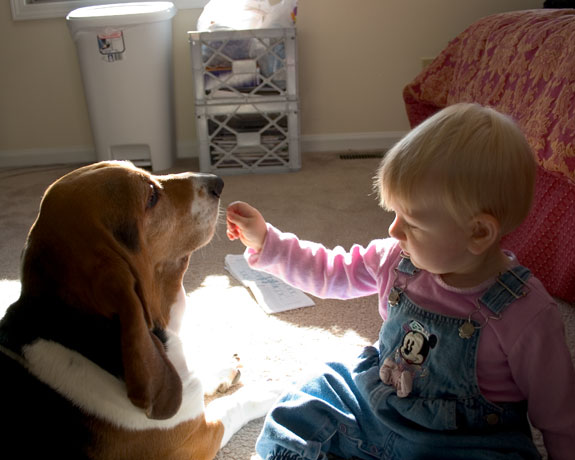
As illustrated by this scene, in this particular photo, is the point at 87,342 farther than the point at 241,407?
No

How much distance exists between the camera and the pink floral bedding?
1600 mm

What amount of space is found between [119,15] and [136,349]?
2460mm

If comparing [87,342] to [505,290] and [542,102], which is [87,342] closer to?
[505,290]

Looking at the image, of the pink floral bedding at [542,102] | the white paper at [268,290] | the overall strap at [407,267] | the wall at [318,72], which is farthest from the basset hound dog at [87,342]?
the wall at [318,72]

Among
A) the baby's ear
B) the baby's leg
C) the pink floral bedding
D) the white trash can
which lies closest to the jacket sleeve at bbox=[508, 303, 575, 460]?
the baby's ear

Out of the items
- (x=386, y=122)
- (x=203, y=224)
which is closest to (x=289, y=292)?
(x=203, y=224)

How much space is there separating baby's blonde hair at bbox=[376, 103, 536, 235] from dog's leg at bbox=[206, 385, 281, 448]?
61 cm

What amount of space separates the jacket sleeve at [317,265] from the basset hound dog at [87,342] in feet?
1.06

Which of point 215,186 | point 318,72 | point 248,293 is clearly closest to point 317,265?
point 215,186

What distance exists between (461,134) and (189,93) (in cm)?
265

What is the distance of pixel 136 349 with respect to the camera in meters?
0.92

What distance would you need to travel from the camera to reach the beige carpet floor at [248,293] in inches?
62.0

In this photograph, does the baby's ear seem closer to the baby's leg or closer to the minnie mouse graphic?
the minnie mouse graphic

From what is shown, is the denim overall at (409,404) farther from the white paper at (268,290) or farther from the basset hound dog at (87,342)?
the white paper at (268,290)
